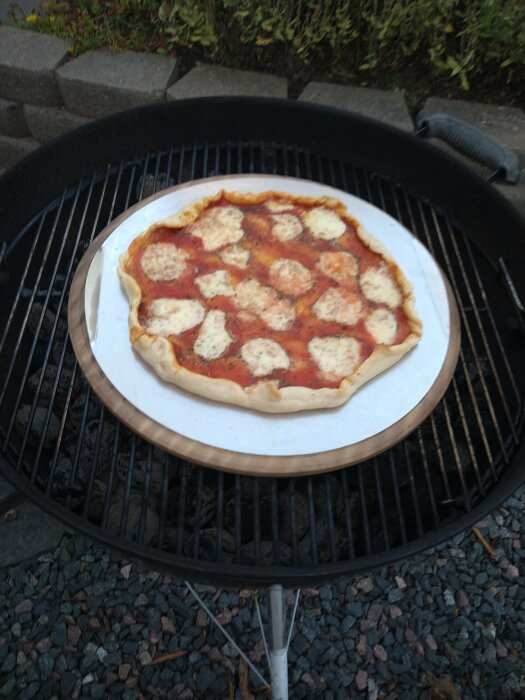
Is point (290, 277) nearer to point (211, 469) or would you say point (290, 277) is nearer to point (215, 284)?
point (215, 284)

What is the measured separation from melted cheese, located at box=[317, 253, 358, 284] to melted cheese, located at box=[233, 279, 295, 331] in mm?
222

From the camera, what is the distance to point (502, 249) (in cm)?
212

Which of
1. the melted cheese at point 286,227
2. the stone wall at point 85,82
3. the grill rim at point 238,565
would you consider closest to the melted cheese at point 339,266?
the melted cheese at point 286,227

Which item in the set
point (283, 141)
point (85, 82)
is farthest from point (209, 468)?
point (85, 82)

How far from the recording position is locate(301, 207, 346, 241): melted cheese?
2.15 metres

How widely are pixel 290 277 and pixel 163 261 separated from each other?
1.45ft

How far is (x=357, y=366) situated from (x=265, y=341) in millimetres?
297

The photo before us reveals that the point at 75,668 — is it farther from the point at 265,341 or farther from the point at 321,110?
the point at 321,110

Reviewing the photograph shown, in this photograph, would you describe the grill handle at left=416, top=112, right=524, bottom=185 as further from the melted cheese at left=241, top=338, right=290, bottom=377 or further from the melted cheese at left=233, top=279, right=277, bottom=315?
the melted cheese at left=241, top=338, right=290, bottom=377

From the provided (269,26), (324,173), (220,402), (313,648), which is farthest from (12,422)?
(269,26)

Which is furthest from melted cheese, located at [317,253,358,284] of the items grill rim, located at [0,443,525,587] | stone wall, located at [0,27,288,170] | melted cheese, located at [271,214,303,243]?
stone wall, located at [0,27,288,170]

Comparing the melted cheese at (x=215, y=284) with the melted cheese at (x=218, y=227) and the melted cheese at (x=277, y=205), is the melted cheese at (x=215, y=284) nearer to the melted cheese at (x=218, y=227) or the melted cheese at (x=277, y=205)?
the melted cheese at (x=218, y=227)

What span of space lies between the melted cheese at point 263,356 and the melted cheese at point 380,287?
41 centimetres

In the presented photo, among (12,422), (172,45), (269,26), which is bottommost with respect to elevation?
(12,422)
